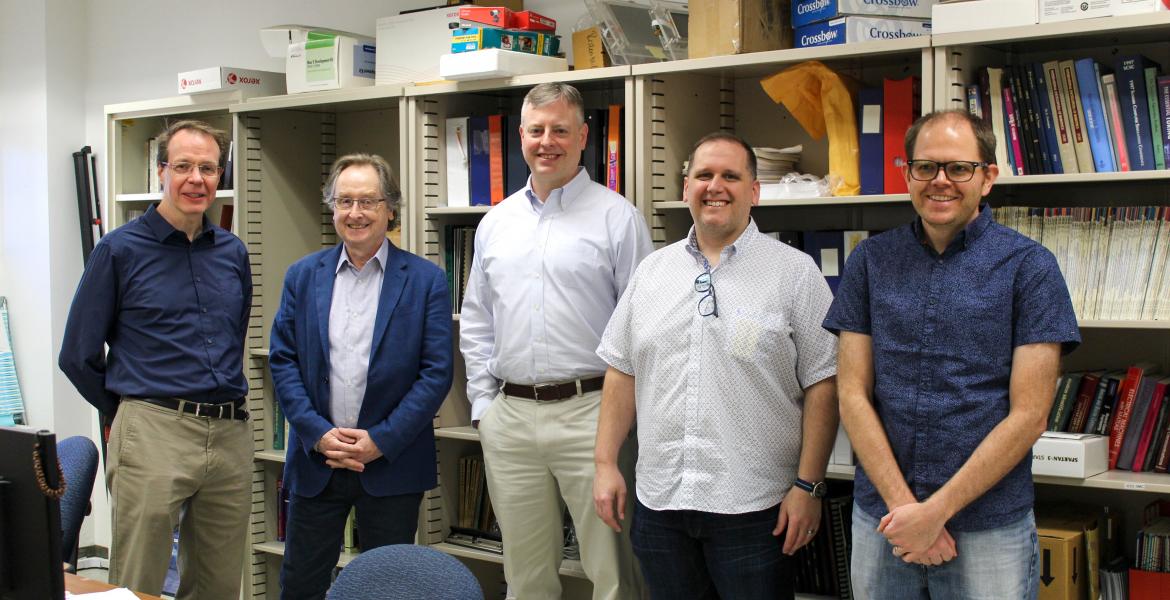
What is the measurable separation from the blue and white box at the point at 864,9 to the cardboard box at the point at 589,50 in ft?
→ 2.18

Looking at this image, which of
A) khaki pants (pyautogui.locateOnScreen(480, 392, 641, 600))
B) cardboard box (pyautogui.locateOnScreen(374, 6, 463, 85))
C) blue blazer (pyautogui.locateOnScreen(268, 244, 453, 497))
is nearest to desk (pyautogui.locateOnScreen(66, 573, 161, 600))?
blue blazer (pyautogui.locateOnScreen(268, 244, 453, 497))

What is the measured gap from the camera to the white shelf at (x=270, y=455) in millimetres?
4164

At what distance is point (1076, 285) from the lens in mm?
2758

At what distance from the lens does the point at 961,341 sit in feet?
7.13

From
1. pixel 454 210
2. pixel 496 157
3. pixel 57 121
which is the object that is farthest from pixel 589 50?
pixel 57 121

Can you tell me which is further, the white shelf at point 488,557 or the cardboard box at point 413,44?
the cardboard box at point 413,44

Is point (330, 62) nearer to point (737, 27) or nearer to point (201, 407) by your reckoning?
point (201, 407)

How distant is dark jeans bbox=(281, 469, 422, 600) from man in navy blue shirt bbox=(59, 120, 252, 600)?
226mm

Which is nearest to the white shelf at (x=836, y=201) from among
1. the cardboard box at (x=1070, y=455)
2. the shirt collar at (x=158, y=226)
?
the cardboard box at (x=1070, y=455)

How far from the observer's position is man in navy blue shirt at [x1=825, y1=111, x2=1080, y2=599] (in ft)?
7.00

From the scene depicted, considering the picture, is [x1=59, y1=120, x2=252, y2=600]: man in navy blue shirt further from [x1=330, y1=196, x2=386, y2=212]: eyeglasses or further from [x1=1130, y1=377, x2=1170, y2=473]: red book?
[x1=1130, y1=377, x2=1170, y2=473]: red book

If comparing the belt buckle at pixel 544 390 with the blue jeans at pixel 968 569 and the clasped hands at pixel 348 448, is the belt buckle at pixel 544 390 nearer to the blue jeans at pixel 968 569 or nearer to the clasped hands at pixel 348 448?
the clasped hands at pixel 348 448

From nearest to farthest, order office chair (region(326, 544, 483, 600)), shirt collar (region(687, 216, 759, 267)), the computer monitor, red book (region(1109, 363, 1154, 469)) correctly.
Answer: the computer monitor < office chair (region(326, 544, 483, 600)) < shirt collar (region(687, 216, 759, 267)) < red book (region(1109, 363, 1154, 469))

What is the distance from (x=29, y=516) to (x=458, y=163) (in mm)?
2164
